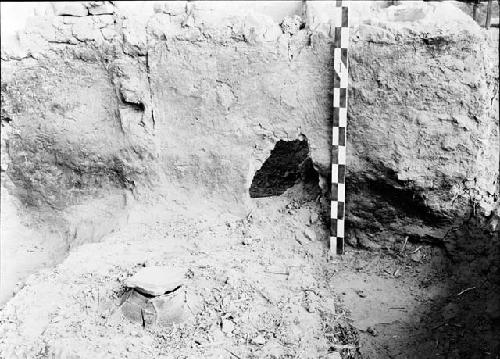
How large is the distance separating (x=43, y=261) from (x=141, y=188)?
1004mm

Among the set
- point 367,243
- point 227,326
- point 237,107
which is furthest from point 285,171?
point 227,326

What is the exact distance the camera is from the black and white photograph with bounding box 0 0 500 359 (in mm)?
3881

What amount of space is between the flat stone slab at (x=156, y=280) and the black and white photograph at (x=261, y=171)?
0.08 ft

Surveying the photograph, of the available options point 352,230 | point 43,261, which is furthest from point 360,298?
point 43,261

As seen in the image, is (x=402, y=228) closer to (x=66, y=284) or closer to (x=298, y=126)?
(x=298, y=126)

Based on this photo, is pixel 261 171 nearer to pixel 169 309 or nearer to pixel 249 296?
pixel 249 296

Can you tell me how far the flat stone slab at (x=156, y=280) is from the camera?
3.59m

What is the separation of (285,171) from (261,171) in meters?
0.20

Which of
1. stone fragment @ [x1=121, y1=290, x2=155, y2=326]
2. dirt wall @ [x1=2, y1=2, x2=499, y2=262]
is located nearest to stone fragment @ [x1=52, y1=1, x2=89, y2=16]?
dirt wall @ [x1=2, y1=2, x2=499, y2=262]

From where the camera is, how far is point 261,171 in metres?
4.70

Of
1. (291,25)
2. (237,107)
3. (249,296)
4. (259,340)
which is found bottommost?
(259,340)

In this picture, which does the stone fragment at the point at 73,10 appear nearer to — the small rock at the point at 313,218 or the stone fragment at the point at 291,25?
the stone fragment at the point at 291,25

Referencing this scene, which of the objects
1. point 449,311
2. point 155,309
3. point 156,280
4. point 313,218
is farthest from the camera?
point 313,218

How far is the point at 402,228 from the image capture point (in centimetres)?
457
